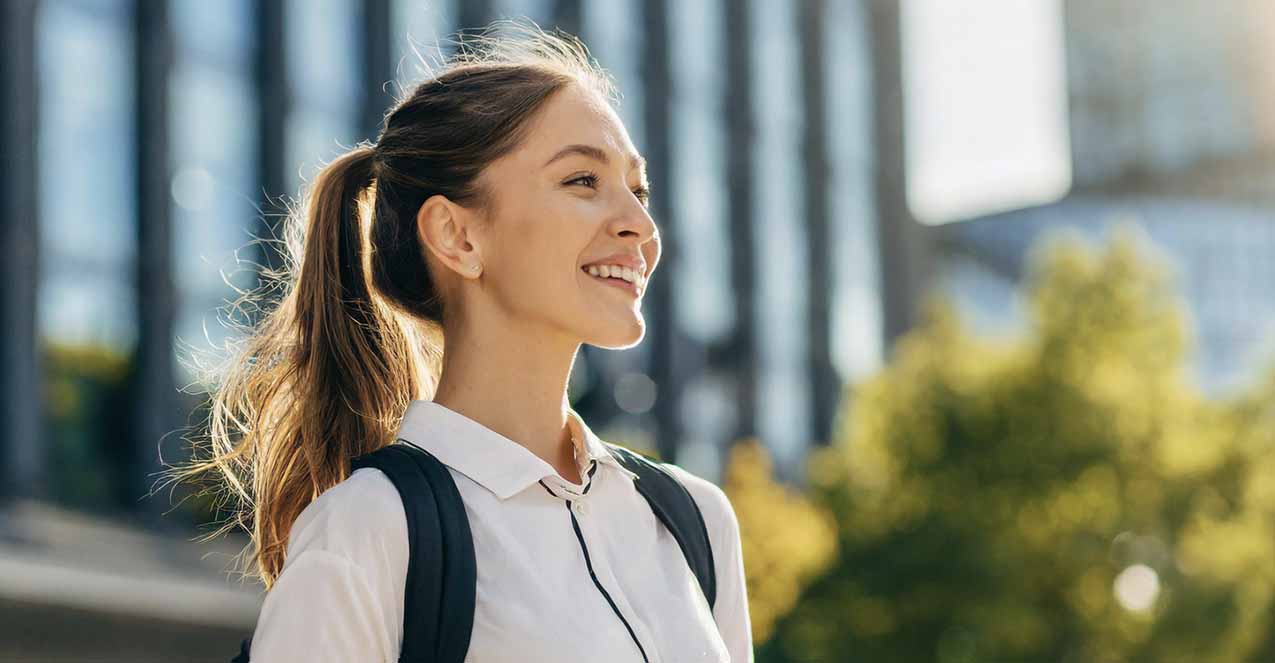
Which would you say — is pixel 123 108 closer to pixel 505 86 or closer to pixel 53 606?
pixel 53 606

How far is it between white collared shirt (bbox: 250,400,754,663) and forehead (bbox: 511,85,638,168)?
0.37 meters

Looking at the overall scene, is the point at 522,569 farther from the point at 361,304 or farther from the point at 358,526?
the point at 361,304

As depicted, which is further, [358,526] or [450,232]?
[450,232]

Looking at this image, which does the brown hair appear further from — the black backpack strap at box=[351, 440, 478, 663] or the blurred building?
the blurred building

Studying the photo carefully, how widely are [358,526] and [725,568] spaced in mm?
685

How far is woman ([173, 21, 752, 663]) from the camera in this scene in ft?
7.02

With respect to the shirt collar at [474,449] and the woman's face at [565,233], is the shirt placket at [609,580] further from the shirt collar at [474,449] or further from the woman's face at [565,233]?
the woman's face at [565,233]

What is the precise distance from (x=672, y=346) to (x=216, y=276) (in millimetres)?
11125

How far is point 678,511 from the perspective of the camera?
92.0 inches

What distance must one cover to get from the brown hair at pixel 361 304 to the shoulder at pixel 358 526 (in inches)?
12.0

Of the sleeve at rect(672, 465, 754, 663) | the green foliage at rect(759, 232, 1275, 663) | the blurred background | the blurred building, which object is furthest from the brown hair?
the blurred building

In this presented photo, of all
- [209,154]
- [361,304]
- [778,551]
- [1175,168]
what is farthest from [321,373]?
[1175,168]

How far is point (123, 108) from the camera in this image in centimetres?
1689

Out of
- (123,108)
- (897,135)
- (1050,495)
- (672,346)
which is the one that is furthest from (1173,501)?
(897,135)
